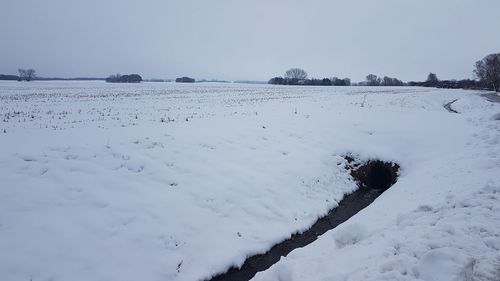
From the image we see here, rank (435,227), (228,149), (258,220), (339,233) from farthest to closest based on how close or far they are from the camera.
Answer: (228,149) → (258,220) → (339,233) → (435,227)

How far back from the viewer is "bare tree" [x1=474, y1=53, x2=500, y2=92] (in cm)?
8151

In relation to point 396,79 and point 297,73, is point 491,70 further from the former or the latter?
point 297,73

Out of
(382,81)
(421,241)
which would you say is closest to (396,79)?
(382,81)

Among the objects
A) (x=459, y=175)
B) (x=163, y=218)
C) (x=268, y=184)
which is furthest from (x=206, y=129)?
(x=459, y=175)

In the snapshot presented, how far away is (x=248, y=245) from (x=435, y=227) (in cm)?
431

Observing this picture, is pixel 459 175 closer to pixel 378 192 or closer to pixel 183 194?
pixel 378 192

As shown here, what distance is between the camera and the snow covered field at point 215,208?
19.6ft

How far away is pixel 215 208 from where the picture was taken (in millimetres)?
9414

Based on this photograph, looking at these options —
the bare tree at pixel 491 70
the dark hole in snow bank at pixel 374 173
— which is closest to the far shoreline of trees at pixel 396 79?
the bare tree at pixel 491 70

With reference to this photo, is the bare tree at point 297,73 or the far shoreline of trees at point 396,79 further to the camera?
the bare tree at point 297,73

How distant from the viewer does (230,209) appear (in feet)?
31.3

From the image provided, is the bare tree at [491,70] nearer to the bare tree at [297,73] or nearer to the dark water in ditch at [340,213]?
A: the bare tree at [297,73]

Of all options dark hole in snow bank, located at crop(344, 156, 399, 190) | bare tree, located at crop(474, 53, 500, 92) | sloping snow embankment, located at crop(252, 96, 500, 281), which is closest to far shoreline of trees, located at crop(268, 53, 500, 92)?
bare tree, located at crop(474, 53, 500, 92)

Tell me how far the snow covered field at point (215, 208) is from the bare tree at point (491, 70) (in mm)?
85504
